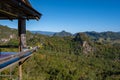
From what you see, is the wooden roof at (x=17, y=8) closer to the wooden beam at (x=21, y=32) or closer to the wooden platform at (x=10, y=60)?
the wooden beam at (x=21, y=32)

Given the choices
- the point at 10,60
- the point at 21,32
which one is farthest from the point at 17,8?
the point at 21,32

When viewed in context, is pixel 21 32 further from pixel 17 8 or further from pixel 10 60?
pixel 17 8

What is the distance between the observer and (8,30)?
123m

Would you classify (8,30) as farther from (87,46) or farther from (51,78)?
(51,78)

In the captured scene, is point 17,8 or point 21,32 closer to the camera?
point 17,8

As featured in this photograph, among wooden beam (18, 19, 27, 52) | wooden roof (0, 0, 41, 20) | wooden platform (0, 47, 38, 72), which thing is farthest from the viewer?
wooden beam (18, 19, 27, 52)

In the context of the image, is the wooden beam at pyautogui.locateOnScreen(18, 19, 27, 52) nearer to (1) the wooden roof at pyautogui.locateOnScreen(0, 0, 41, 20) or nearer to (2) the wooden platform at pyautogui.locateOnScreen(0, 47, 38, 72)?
(1) the wooden roof at pyautogui.locateOnScreen(0, 0, 41, 20)

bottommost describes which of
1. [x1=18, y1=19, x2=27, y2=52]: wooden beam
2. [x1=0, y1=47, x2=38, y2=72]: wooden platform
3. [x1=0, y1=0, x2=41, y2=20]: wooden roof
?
[x1=0, y1=47, x2=38, y2=72]: wooden platform

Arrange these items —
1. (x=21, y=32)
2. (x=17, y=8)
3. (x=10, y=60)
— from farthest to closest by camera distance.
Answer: (x=21, y=32), (x=10, y=60), (x=17, y=8)

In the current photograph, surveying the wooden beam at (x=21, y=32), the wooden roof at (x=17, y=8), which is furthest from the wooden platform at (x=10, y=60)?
the wooden beam at (x=21, y=32)

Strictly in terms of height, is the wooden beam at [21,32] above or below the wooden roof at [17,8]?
below

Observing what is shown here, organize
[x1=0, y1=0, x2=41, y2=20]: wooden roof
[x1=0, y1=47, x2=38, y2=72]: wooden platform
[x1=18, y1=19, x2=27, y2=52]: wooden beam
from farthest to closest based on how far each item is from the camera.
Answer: [x1=18, y1=19, x2=27, y2=52]: wooden beam → [x1=0, y1=0, x2=41, y2=20]: wooden roof → [x1=0, y1=47, x2=38, y2=72]: wooden platform

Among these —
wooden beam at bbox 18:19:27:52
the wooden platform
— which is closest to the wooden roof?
wooden beam at bbox 18:19:27:52

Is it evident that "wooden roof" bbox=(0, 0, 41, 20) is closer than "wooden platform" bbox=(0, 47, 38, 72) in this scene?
No
